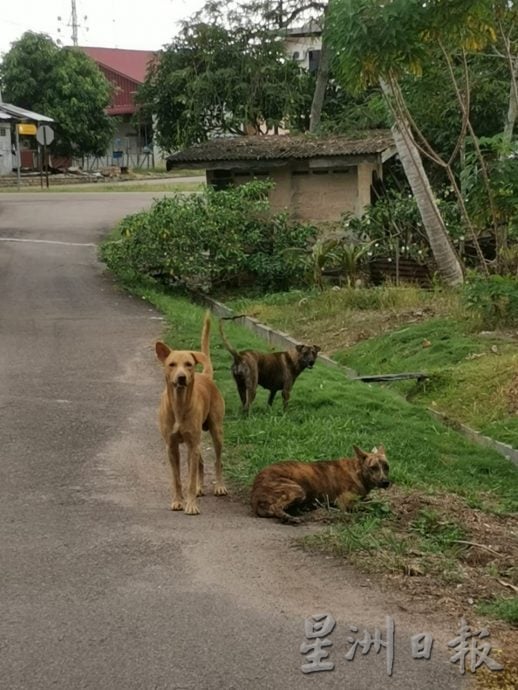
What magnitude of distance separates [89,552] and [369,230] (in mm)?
13623

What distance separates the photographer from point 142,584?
5.44m

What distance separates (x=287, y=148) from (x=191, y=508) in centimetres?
1532

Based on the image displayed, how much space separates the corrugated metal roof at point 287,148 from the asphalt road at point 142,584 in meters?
11.0

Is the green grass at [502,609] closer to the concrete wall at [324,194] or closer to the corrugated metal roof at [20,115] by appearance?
the concrete wall at [324,194]

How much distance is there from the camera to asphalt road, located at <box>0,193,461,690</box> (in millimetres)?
4434

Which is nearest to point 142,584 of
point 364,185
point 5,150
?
point 364,185

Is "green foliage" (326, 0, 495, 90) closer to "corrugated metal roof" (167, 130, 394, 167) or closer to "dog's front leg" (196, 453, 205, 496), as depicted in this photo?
"corrugated metal roof" (167, 130, 394, 167)

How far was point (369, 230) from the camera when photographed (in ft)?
62.0

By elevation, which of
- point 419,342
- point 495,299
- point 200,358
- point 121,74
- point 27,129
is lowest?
point 419,342

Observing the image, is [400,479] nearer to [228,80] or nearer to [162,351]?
[162,351]

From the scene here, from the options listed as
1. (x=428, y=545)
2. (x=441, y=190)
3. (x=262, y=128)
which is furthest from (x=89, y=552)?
(x=262, y=128)

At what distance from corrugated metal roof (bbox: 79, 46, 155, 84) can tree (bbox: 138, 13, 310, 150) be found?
3550cm

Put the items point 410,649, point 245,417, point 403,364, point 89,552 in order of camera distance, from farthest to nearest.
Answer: point 403,364 → point 245,417 → point 89,552 → point 410,649

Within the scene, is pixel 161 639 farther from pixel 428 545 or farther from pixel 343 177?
pixel 343 177
